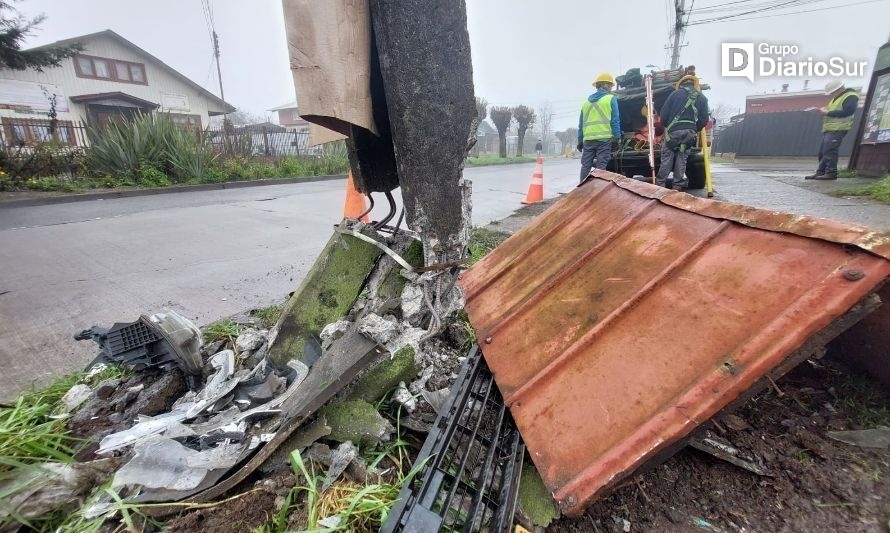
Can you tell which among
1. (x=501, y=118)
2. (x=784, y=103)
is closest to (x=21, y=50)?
(x=501, y=118)

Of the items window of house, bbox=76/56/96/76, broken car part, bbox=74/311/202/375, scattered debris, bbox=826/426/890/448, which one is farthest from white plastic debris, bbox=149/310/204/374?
window of house, bbox=76/56/96/76

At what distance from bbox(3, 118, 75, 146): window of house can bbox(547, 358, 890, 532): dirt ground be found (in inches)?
617

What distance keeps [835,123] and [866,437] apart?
385 inches

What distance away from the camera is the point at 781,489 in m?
1.34

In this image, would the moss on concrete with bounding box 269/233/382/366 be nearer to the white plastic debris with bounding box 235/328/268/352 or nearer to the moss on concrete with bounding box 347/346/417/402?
the white plastic debris with bounding box 235/328/268/352

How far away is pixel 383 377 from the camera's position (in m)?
1.64

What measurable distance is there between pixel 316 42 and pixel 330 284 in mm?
1176

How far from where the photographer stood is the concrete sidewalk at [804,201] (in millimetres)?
4859

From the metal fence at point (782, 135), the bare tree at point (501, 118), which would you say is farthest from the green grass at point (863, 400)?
the bare tree at point (501, 118)

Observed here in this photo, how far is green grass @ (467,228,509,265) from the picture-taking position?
4.05m

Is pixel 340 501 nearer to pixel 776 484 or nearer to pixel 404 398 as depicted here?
pixel 404 398

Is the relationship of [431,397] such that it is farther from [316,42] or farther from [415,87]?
[316,42]

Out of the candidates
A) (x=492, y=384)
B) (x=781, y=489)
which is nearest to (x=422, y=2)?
(x=492, y=384)

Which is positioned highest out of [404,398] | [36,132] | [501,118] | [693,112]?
[501,118]
